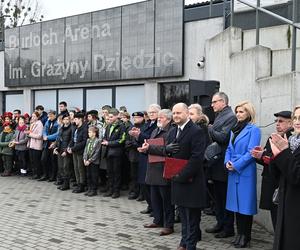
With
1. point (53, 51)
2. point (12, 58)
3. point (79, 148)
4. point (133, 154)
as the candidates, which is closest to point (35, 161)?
point (79, 148)

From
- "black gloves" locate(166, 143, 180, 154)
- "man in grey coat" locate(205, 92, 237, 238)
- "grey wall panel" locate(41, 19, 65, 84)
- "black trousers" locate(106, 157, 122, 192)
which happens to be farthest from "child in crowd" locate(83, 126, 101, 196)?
"grey wall panel" locate(41, 19, 65, 84)

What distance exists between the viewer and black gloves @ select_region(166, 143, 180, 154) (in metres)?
5.27

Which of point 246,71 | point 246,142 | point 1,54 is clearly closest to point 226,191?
point 246,142

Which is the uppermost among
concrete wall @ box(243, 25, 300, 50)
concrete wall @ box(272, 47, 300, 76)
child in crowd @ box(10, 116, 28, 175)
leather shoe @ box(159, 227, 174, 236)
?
concrete wall @ box(243, 25, 300, 50)

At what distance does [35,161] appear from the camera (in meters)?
11.1

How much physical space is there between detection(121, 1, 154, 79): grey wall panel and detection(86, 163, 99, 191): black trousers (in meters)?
4.08

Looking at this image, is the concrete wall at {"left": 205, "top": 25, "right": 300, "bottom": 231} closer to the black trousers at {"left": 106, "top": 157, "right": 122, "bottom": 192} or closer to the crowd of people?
the crowd of people

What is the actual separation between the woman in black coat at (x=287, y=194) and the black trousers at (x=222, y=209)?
2296 millimetres

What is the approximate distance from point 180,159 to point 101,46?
914cm

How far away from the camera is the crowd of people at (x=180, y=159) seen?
13.1 ft

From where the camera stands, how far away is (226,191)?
6.13 meters

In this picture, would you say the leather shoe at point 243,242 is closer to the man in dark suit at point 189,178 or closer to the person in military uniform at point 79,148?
the man in dark suit at point 189,178

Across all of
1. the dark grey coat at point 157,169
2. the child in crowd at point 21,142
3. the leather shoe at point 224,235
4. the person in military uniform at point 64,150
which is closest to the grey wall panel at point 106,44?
the child in crowd at point 21,142

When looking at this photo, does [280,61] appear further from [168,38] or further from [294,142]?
[168,38]
